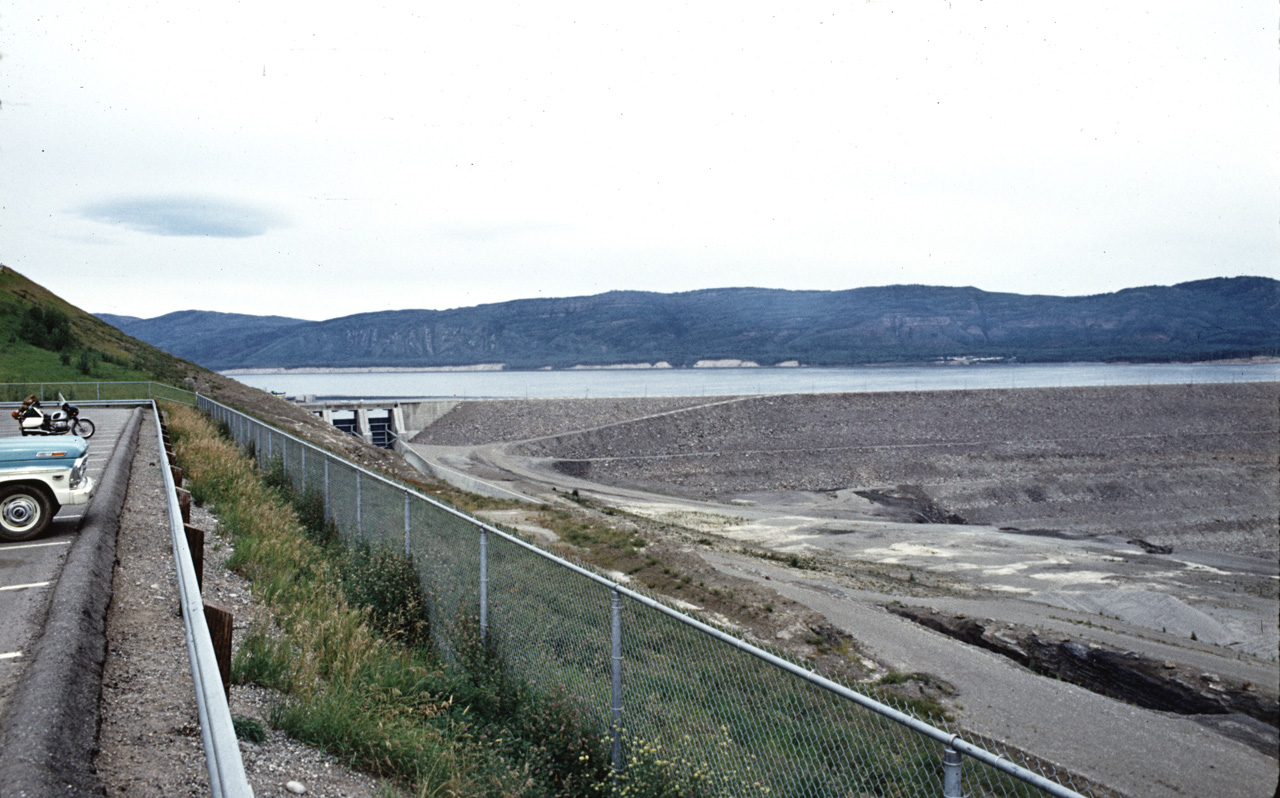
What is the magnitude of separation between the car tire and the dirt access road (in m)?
14.2

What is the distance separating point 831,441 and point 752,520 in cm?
2968

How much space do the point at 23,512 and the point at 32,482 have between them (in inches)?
14.6

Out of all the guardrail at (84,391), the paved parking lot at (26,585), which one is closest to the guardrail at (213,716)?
the paved parking lot at (26,585)

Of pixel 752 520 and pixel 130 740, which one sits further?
pixel 752 520

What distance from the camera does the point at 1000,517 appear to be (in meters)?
53.7

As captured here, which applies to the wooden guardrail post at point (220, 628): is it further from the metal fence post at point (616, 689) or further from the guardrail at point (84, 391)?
the guardrail at point (84, 391)

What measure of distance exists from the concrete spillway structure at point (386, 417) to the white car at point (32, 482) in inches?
2541

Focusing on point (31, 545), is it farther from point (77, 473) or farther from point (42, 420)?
point (42, 420)

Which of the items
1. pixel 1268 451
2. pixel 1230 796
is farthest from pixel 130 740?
pixel 1268 451

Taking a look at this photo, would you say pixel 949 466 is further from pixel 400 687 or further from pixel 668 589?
pixel 400 687

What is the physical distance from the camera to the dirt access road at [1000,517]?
48.7ft

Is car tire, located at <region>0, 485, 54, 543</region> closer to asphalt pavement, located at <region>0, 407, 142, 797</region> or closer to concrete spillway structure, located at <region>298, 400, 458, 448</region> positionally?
asphalt pavement, located at <region>0, 407, 142, 797</region>

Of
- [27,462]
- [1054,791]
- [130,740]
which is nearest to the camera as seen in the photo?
[1054,791]

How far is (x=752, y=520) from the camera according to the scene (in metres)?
43.6
